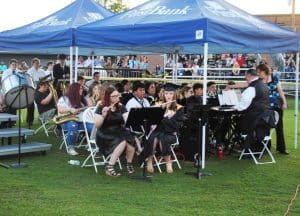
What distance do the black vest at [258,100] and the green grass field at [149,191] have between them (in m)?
0.91

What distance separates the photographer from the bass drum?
8906mm

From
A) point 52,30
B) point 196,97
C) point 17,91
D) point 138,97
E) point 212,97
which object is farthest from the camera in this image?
point 212,97

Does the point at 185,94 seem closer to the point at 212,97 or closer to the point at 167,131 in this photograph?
the point at 212,97

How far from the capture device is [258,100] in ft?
30.0

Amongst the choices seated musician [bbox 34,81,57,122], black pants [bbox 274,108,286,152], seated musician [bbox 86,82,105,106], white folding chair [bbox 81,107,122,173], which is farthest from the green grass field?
seated musician [bbox 34,81,57,122]

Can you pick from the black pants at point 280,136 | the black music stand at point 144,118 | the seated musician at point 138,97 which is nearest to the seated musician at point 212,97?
the black pants at point 280,136

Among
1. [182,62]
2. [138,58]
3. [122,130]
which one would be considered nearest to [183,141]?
[122,130]

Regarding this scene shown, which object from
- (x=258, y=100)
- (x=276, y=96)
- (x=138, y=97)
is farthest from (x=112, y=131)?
(x=276, y=96)

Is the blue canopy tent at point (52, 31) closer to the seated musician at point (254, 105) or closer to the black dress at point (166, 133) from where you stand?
the black dress at point (166, 133)

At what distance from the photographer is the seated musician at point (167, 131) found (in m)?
8.20

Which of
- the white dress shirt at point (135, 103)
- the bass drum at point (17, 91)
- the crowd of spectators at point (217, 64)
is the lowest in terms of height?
the white dress shirt at point (135, 103)

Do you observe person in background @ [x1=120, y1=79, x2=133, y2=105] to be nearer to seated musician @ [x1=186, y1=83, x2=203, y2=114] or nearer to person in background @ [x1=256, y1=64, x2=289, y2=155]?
seated musician @ [x1=186, y1=83, x2=203, y2=114]

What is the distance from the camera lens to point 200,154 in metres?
8.50

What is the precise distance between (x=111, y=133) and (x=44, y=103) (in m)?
4.17
